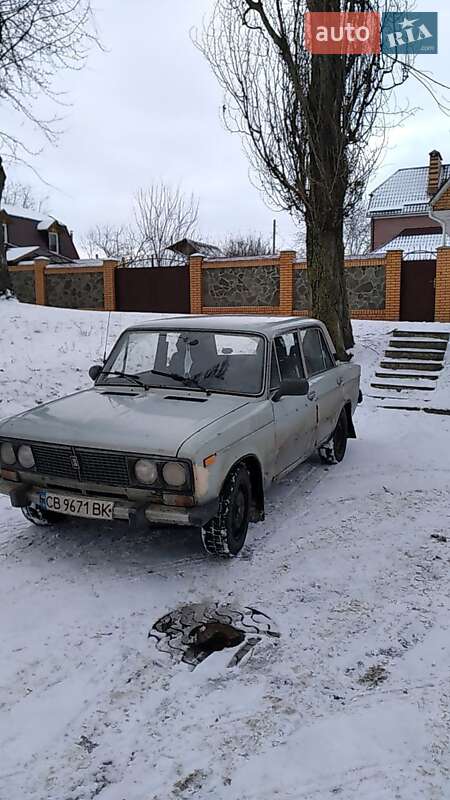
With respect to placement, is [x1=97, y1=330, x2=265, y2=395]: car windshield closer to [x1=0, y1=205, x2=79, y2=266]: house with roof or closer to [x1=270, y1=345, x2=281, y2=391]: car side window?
[x1=270, y1=345, x2=281, y2=391]: car side window

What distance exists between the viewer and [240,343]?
16.5 feet

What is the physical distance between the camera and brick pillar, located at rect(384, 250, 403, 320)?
52.4 feet

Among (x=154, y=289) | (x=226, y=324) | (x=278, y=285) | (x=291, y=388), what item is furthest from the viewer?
(x=154, y=289)

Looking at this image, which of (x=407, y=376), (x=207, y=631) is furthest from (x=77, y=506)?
(x=407, y=376)

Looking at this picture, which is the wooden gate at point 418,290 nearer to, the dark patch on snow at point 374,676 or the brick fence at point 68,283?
the brick fence at point 68,283

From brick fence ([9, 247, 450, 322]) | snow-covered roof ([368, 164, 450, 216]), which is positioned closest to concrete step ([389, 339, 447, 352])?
brick fence ([9, 247, 450, 322])

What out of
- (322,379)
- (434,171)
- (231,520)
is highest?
(434,171)

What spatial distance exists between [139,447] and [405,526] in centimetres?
233

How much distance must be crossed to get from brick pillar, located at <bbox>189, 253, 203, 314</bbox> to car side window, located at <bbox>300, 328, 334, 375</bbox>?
1262cm

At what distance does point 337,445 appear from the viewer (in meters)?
6.64

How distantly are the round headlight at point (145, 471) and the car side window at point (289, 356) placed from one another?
1729 millimetres

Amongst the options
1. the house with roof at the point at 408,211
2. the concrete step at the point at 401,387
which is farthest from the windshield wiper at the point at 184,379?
the house with roof at the point at 408,211

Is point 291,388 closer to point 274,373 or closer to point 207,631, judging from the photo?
point 274,373

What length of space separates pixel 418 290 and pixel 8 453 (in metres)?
13.6
